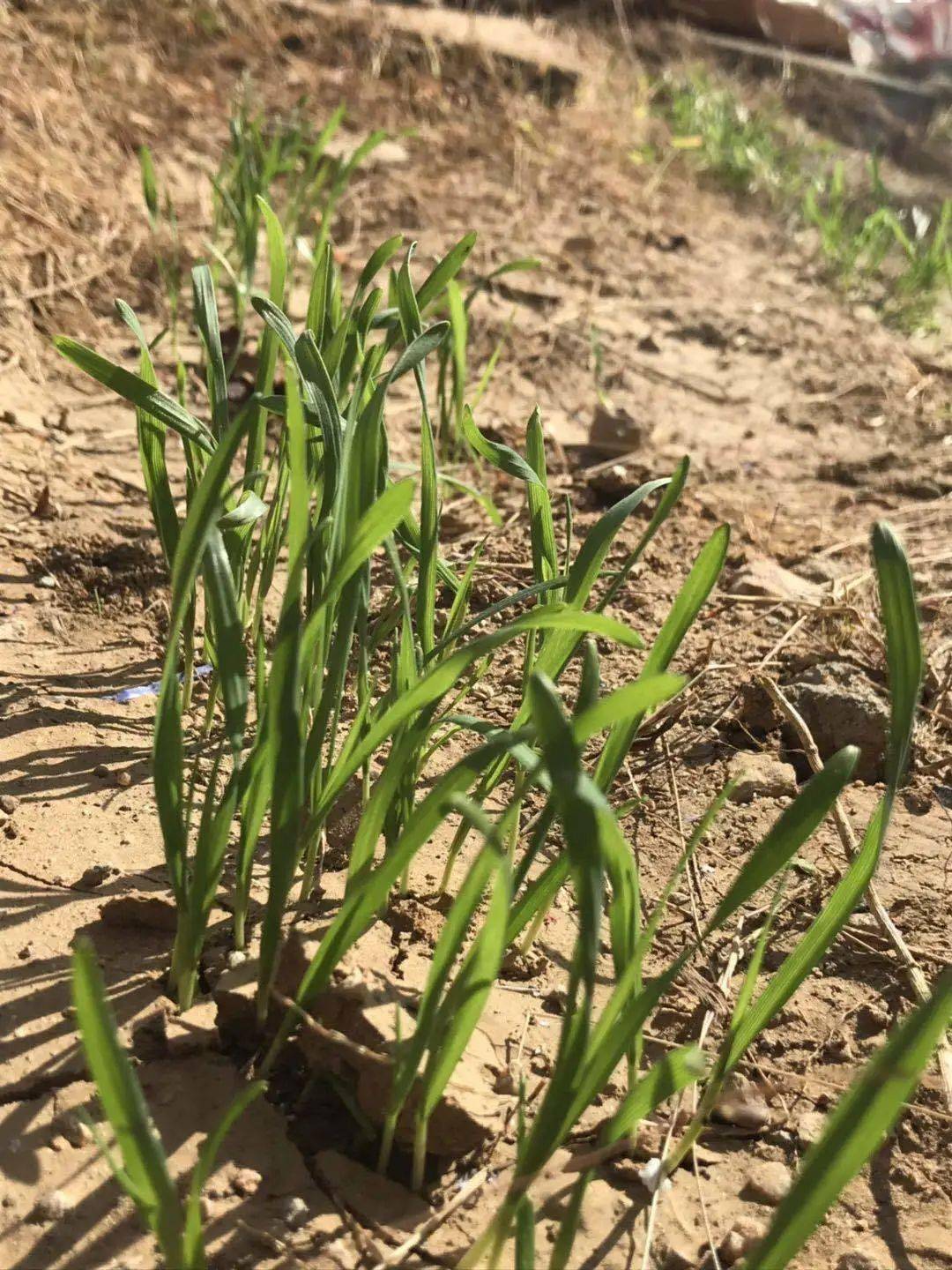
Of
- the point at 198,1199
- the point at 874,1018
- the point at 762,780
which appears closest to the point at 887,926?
the point at 874,1018

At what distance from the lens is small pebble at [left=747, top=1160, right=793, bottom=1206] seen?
3.48 feet

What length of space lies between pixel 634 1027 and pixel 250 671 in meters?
0.92

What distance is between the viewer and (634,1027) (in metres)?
0.89

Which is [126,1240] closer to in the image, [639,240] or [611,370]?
[611,370]

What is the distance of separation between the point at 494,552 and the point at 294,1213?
122 centimetres

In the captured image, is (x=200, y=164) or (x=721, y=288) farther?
(x=721, y=288)

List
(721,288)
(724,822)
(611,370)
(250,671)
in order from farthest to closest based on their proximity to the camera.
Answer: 1. (721,288)
2. (611,370)
3. (250,671)
4. (724,822)

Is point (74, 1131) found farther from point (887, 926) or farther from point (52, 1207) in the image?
point (887, 926)

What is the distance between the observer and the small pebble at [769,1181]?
106cm

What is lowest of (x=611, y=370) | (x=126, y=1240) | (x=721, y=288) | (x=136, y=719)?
(x=126, y=1240)

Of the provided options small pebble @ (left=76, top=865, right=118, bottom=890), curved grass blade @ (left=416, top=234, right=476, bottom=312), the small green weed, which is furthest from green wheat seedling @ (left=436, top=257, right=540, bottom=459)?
the small green weed

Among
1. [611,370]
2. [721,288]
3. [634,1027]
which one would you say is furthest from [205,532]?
[721,288]

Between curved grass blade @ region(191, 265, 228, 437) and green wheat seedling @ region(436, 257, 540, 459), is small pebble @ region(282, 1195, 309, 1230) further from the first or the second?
green wheat seedling @ region(436, 257, 540, 459)

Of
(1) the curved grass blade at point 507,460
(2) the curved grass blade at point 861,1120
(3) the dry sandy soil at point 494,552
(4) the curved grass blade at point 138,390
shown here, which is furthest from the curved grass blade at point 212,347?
(2) the curved grass blade at point 861,1120
